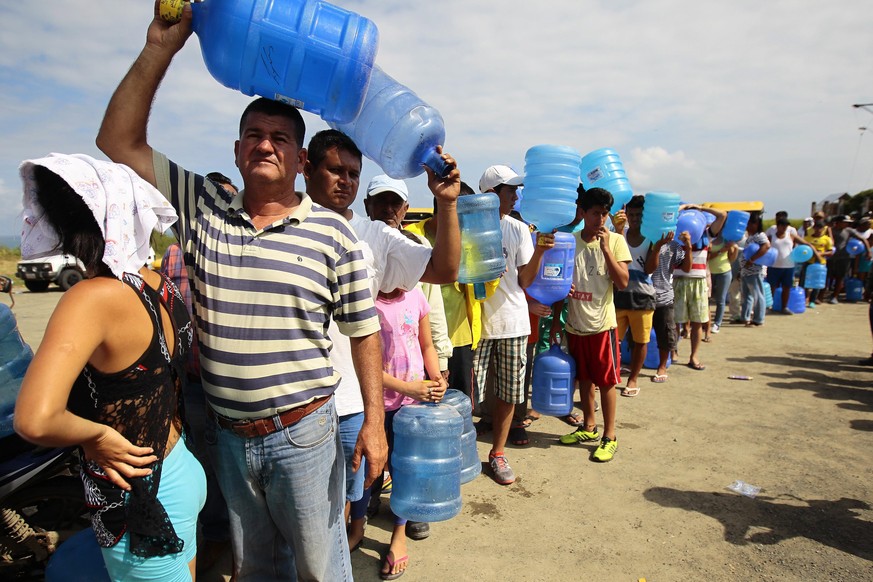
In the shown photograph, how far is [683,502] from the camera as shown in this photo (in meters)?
3.82

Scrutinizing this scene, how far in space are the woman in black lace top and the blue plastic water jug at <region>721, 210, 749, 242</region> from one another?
29.1 ft

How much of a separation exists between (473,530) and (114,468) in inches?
99.9

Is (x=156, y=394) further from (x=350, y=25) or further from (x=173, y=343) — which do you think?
(x=350, y=25)

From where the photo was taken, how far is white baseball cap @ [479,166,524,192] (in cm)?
451

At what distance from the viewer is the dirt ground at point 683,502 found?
3.14 m

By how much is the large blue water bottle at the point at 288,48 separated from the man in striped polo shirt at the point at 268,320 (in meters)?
0.09

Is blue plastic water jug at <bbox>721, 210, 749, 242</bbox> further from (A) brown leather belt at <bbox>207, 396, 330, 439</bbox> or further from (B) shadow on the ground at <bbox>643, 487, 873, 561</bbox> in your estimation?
(A) brown leather belt at <bbox>207, 396, 330, 439</bbox>

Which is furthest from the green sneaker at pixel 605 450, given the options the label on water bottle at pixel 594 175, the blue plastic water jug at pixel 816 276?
the blue plastic water jug at pixel 816 276

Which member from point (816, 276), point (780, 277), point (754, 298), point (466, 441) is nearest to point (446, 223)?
point (466, 441)

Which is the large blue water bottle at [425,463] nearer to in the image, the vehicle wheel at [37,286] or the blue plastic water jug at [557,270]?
the blue plastic water jug at [557,270]

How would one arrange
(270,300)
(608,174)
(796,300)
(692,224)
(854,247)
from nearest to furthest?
(270,300)
(608,174)
(692,224)
(796,300)
(854,247)

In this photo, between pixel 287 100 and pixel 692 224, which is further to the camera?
pixel 692 224

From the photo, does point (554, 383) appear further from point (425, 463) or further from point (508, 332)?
point (425, 463)

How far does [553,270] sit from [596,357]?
88cm
